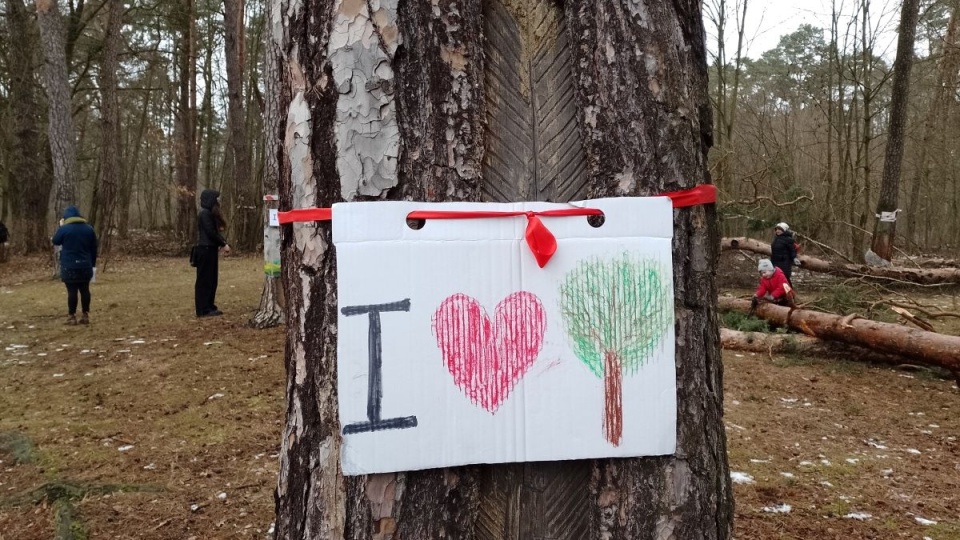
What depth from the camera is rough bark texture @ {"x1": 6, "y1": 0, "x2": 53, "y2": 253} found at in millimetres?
14242

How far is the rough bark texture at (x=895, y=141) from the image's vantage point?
410 inches

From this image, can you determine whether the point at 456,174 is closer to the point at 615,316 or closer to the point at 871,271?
the point at 615,316

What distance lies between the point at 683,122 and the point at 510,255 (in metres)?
0.40

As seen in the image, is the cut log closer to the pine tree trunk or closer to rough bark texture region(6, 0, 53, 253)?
the pine tree trunk

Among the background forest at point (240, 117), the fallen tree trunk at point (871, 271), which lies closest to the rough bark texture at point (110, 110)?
the background forest at point (240, 117)

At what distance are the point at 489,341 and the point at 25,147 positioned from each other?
17598mm

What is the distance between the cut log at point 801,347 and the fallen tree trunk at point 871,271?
2105 millimetres


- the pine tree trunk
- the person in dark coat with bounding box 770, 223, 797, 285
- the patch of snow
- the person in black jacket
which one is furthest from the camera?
the person in dark coat with bounding box 770, 223, 797, 285

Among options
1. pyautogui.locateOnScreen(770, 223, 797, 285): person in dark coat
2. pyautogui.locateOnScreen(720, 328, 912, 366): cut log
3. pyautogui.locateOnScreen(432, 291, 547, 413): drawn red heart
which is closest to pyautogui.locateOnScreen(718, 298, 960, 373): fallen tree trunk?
pyautogui.locateOnScreen(720, 328, 912, 366): cut log

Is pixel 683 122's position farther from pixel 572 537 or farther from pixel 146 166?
pixel 146 166

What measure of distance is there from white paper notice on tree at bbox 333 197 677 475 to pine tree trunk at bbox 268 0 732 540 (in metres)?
0.04

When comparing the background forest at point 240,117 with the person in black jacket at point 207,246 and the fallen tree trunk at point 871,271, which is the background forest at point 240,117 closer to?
the fallen tree trunk at point 871,271

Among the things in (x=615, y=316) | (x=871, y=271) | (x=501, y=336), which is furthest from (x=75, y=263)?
(x=871, y=271)

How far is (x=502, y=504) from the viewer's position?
3.84 feet
